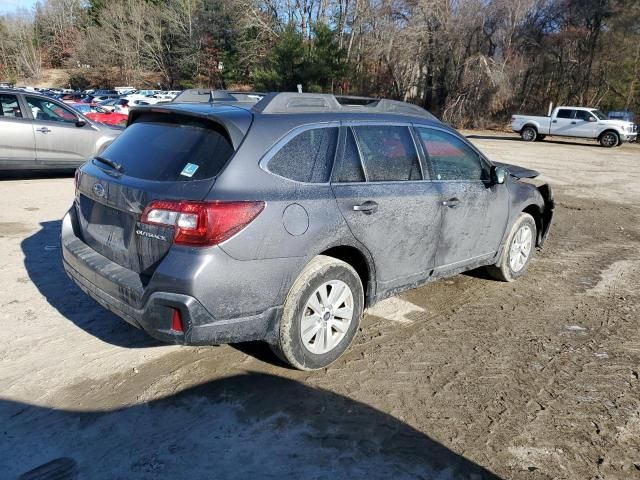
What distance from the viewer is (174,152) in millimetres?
3299

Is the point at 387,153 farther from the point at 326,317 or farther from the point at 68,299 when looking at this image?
the point at 68,299

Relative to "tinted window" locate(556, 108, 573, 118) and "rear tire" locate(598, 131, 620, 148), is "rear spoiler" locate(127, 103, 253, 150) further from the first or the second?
"tinted window" locate(556, 108, 573, 118)

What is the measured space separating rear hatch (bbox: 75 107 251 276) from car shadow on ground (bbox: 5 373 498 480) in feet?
2.93

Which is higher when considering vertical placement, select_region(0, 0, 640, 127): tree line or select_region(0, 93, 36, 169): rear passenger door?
select_region(0, 0, 640, 127): tree line

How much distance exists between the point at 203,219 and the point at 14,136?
8050mm

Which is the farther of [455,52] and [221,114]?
[455,52]

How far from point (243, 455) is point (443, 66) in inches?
1457

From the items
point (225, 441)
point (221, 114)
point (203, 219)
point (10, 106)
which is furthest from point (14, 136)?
point (225, 441)

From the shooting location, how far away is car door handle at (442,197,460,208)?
4.27 metres

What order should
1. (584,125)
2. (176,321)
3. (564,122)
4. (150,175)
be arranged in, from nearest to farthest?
1. (176,321)
2. (150,175)
3. (584,125)
4. (564,122)

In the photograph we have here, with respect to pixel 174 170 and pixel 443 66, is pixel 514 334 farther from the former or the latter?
pixel 443 66

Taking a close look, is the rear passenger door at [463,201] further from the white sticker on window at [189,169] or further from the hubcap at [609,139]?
the hubcap at [609,139]

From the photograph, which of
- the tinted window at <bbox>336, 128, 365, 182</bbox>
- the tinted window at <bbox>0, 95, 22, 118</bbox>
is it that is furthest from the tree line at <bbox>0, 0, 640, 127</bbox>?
the tinted window at <bbox>336, 128, 365, 182</bbox>

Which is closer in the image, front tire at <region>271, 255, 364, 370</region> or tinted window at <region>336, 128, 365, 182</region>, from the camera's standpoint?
front tire at <region>271, 255, 364, 370</region>
